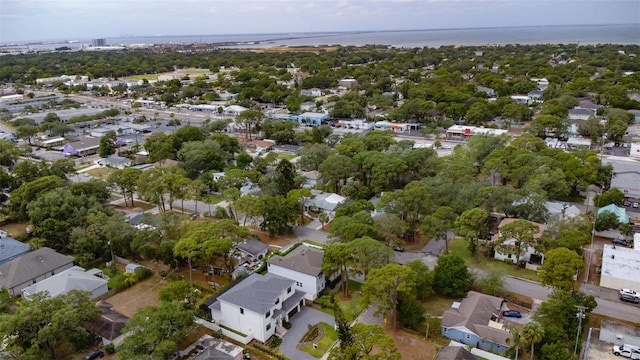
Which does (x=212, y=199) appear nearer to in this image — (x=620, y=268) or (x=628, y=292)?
(x=620, y=268)

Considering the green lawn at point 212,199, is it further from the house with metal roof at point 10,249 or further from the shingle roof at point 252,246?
the house with metal roof at point 10,249

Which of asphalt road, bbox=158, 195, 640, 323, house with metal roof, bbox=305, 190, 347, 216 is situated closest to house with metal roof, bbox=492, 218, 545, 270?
asphalt road, bbox=158, 195, 640, 323

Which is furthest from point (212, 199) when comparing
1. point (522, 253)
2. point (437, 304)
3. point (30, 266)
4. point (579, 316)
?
point (579, 316)

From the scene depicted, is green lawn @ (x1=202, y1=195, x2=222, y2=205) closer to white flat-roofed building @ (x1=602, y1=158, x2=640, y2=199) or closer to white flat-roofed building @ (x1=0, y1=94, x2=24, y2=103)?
white flat-roofed building @ (x1=602, y1=158, x2=640, y2=199)

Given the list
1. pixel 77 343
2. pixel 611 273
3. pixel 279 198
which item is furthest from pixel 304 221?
pixel 611 273

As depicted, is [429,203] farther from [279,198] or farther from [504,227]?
[279,198]

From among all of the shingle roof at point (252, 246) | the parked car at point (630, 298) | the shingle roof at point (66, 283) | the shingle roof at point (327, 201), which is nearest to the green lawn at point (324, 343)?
the shingle roof at point (252, 246)
